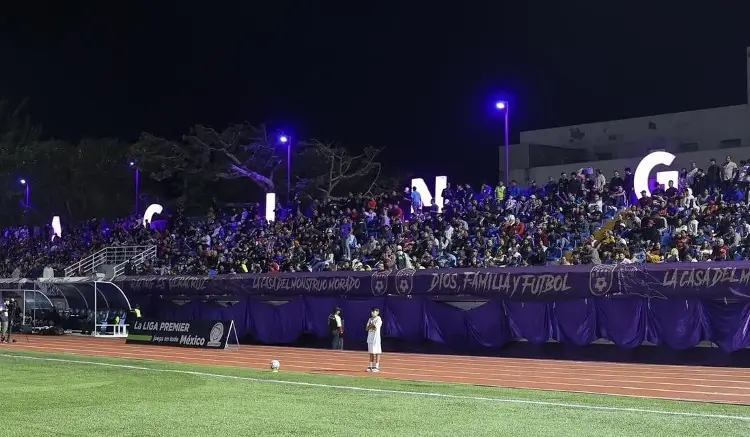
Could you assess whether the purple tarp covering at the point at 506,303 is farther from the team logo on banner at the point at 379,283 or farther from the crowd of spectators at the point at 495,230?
the crowd of spectators at the point at 495,230

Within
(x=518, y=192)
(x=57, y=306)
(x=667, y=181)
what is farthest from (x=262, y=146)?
(x=667, y=181)

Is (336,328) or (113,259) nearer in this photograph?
(336,328)

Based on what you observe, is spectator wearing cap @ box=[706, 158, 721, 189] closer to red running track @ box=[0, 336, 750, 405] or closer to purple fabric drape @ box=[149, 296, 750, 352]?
purple fabric drape @ box=[149, 296, 750, 352]

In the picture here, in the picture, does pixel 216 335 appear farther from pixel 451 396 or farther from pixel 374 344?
pixel 451 396

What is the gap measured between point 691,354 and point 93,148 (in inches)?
2550

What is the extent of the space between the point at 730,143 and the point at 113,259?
32611 mm

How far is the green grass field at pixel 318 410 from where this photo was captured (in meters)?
11.1

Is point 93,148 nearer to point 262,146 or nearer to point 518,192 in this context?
point 262,146

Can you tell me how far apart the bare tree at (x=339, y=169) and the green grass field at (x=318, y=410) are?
1858 inches

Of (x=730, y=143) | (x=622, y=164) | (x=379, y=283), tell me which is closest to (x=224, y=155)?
(x=622, y=164)

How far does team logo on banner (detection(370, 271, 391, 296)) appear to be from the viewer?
27.9 m

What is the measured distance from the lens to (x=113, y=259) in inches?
1842

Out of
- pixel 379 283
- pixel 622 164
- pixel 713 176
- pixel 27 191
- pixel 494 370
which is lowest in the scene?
pixel 494 370

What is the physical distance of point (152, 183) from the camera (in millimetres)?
74812
